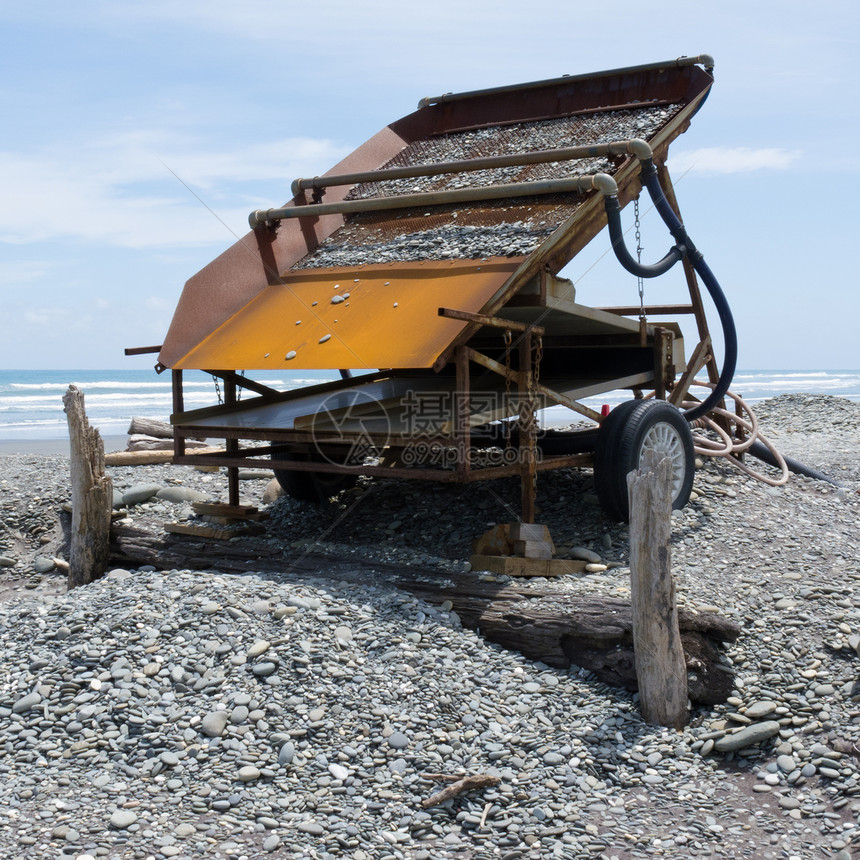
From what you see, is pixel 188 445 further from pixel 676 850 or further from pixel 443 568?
pixel 676 850

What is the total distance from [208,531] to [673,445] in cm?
416

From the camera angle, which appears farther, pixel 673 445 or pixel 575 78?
pixel 575 78

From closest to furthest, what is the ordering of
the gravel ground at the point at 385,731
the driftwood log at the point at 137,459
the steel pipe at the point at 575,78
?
the gravel ground at the point at 385,731 < the steel pipe at the point at 575,78 < the driftwood log at the point at 137,459

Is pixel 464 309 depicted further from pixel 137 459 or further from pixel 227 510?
pixel 137 459

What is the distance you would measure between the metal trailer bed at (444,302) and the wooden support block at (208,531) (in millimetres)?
608

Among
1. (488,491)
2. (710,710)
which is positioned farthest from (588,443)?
(710,710)

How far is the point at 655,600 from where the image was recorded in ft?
17.1

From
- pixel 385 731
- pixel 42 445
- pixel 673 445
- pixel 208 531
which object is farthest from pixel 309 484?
pixel 42 445

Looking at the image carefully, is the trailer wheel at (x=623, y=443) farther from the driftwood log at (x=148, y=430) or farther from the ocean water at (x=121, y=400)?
the ocean water at (x=121, y=400)

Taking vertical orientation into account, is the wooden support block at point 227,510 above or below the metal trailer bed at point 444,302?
below

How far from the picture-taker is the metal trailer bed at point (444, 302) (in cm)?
711

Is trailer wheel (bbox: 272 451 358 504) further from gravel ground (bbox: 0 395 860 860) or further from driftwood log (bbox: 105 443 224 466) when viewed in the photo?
driftwood log (bbox: 105 443 224 466)

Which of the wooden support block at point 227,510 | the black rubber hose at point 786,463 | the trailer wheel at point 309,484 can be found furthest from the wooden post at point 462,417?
the black rubber hose at point 786,463

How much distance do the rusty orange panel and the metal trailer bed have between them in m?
0.02
